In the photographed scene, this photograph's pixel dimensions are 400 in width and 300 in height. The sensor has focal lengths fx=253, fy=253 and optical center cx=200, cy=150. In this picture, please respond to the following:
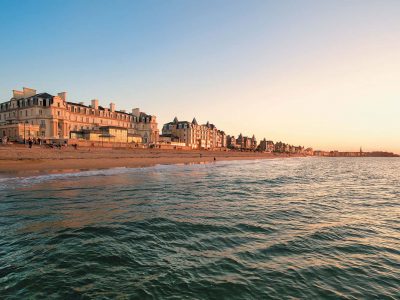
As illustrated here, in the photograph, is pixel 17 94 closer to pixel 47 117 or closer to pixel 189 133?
pixel 47 117

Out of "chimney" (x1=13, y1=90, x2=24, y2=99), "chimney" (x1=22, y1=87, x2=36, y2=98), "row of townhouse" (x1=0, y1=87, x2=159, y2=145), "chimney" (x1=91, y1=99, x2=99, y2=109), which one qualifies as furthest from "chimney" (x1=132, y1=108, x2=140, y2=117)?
"chimney" (x1=13, y1=90, x2=24, y2=99)

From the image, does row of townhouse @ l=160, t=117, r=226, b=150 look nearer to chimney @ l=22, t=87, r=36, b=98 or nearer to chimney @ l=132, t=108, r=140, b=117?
chimney @ l=132, t=108, r=140, b=117

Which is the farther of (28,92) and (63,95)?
(28,92)

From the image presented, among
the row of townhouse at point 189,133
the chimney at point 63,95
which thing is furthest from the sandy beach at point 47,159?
the row of townhouse at point 189,133

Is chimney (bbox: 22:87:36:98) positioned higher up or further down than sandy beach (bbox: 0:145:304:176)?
higher up

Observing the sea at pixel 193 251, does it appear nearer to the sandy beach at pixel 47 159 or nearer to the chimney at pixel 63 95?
the sandy beach at pixel 47 159

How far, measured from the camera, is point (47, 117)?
79.2m

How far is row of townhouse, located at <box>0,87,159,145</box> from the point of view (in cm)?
7138

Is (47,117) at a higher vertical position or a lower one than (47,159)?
higher

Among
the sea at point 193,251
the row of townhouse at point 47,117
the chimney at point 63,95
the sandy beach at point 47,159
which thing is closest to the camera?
the sea at point 193,251

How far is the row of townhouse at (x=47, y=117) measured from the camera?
7138cm

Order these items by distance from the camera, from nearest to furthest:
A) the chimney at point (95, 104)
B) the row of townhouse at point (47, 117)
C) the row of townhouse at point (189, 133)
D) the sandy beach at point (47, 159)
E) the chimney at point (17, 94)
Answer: the sandy beach at point (47, 159) → the row of townhouse at point (47, 117) → the chimney at point (17, 94) → the chimney at point (95, 104) → the row of townhouse at point (189, 133)

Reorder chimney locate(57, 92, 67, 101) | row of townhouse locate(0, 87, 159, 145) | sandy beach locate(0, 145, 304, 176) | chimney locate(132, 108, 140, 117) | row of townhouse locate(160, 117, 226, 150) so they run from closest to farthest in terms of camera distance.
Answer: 1. sandy beach locate(0, 145, 304, 176)
2. row of townhouse locate(0, 87, 159, 145)
3. chimney locate(57, 92, 67, 101)
4. chimney locate(132, 108, 140, 117)
5. row of townhouse locate(160, 117, 226, 150)

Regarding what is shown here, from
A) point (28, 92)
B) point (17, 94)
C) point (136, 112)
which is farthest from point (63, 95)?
point (136, 112)
